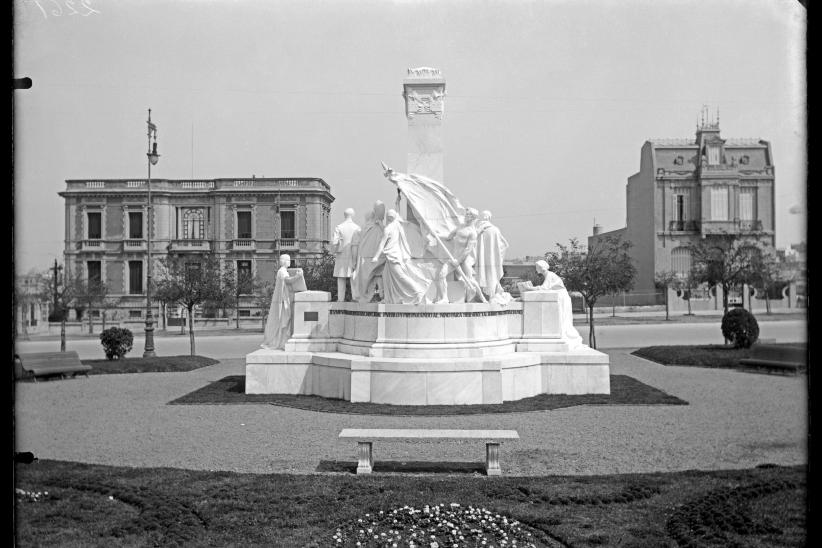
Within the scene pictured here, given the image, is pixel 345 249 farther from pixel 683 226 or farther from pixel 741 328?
pixel 683 226

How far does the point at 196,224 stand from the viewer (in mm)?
40938

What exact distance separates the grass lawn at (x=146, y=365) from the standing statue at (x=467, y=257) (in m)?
8.40

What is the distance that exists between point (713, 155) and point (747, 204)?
9.75 m

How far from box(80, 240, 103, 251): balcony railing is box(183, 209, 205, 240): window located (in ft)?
15.8

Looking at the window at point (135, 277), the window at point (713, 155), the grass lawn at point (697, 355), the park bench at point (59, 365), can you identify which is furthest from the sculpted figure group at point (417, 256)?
the window at point (135, 277)

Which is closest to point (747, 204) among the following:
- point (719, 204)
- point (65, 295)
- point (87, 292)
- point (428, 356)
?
point (719, 204)

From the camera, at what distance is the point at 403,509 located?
5.29 metres

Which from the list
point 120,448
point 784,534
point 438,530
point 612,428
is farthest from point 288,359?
point 784,534

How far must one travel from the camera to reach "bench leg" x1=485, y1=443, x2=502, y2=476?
693 centimetres

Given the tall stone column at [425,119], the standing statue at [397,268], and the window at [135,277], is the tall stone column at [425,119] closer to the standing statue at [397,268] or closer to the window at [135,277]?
the standing statue at [397,268]

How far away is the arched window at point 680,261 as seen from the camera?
37.8m

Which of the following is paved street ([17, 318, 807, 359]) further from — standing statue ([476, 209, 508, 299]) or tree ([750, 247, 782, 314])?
standing statue ([476, 209, 508, 299])

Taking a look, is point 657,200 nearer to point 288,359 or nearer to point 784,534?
point 288,359

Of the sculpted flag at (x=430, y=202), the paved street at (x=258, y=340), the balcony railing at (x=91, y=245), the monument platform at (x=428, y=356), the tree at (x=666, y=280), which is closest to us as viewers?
the monument platform at (x=428, y=356)
